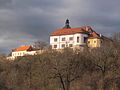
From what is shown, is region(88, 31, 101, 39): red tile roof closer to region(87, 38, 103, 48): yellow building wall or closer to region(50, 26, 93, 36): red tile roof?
region(87, 38, 103, 48): yellow building wall

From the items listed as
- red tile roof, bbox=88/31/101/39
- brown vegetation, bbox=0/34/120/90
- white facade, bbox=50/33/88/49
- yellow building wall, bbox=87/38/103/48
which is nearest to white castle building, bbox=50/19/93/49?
white facade, bbox=50/33/88/49

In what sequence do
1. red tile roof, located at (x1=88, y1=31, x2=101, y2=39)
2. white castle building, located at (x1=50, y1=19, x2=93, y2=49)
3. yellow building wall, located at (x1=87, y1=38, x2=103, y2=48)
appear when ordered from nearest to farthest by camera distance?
1. yellow building wall, located at (x1=87, y1=38, x2=103, y2=48)
2. red tile roof, located at (x1=88, y1=31, x2=101, y2=39)
3. white castle building, located at (x1=50, y1=19, x2=93, y2=49)

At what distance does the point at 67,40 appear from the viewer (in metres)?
69.6

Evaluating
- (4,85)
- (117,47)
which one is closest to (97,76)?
(117,47)

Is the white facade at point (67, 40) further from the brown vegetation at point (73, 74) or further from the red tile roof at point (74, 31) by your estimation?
the brown vegetation at point (73, 74)

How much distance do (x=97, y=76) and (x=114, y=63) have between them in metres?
3.92

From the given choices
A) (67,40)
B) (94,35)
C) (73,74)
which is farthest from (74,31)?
(73,74)

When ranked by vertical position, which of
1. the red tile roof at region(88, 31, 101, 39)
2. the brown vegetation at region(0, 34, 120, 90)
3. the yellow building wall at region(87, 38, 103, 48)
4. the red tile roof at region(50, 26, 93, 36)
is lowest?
the brown vegetation at region(0, 34, 120, 90)

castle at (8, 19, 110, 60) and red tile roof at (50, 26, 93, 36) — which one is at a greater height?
red tile roof at (50, 26, 93, 36)

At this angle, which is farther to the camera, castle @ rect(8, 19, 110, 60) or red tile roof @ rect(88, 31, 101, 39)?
red tile roof @ rect(88, 31, 101, 39)

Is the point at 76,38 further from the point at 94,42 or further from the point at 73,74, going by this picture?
the point at 73,74

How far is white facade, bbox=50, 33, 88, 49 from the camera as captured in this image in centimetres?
6706

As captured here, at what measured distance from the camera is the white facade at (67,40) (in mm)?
67062

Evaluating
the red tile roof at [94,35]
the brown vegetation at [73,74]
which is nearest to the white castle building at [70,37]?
the red tile roof at [94,35]
